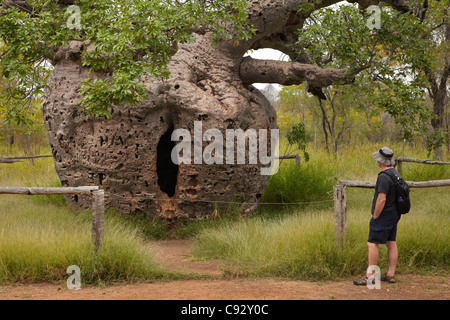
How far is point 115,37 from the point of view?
18.4ft

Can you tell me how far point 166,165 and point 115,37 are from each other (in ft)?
11.2

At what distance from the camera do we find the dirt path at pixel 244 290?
4641 millimetres

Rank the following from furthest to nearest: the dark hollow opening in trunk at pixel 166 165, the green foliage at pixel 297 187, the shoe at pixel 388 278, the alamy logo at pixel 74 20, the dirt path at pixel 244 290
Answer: the green foliage at pixel 297 187 → the dark hollow opening in trunk at pixel 166 165 → the alamy logo at pixel 74 20 → the shoe at pixel 388 278 → the dirt path at pixel 244 290

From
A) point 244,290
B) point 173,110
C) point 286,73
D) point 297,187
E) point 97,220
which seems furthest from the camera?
point 297,187

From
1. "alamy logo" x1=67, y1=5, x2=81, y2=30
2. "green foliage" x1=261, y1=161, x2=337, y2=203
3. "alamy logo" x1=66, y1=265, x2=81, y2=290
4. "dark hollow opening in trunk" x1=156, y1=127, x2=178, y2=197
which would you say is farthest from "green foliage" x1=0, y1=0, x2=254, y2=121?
"green foliage" x1=261, y1=161, x2=337, y2=203

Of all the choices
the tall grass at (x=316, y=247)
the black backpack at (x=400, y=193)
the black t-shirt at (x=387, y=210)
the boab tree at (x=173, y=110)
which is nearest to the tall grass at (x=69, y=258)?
the tall grass at (x=316, y=247)

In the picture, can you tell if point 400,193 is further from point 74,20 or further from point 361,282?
point 74,20

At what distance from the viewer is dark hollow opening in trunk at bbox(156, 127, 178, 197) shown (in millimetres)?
8461

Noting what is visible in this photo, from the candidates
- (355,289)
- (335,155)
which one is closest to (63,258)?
(355,289)

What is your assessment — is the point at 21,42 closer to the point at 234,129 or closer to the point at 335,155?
the point at 234,129

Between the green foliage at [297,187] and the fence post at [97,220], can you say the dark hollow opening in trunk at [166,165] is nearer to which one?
the green foliage at [297,187]

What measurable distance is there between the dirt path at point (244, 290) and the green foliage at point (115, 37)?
218 centimetres

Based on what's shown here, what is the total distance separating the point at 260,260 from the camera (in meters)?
5.69

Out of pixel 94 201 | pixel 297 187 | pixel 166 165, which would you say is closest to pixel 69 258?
pixel 94 201
